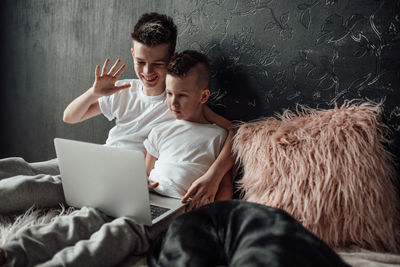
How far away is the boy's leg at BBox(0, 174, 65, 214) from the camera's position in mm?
1128

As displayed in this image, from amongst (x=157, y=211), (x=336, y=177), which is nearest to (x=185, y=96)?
(x=157, y=211)

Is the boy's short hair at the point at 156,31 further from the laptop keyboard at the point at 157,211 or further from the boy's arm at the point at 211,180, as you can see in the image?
the laptop keyboard at the point at 157,211

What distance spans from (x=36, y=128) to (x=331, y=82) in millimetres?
1967

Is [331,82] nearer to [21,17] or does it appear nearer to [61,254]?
[61,254]

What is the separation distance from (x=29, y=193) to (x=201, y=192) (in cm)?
59

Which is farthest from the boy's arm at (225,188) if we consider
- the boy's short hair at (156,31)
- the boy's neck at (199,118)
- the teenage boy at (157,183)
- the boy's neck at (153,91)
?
the boy's short hair at (156,31)

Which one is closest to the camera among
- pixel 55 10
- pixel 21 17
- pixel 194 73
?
pixel 194 73

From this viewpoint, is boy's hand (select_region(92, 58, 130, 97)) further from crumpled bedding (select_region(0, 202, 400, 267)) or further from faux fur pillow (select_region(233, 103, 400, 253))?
faux fur pillow (select_region(233, 103, 400, 253))

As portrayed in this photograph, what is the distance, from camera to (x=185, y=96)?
4.50ft

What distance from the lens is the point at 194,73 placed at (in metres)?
1.36

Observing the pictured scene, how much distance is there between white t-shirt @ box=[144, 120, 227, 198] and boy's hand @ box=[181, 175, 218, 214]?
2.5 inches

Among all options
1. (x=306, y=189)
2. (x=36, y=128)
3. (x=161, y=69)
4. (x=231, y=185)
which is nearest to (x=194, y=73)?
(x=161, y=69)

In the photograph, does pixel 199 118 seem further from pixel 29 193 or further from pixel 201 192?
pixel 29 193

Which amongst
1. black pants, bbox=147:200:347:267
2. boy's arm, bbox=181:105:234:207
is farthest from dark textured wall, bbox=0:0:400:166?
black pants, bbox=147:200:347:267
